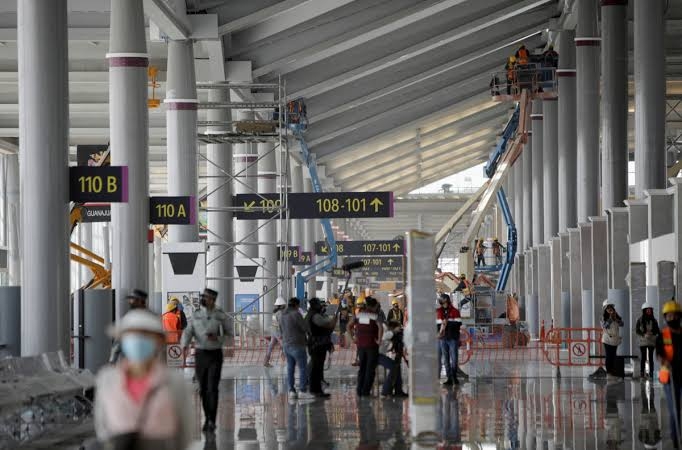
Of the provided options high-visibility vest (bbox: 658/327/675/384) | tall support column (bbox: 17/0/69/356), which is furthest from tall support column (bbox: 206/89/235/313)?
high-visibility vest (bbox: 658/327/675/384)

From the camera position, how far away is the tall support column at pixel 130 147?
27016mm

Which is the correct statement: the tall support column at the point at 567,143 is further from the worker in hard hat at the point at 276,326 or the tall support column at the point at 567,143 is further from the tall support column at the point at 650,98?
the worker in hard hat at the point at 276,326

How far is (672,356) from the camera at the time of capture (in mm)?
14422

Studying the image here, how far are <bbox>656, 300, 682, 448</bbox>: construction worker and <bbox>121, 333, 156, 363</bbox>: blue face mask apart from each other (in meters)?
8.51

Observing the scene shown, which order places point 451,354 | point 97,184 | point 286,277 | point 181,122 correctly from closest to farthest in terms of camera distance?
point 97,184 < point 451,354 < point 181,122 < point 286,277

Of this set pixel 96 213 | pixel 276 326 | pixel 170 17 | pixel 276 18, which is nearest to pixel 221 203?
A: pixel 276 18

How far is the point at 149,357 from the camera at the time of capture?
22.7ft

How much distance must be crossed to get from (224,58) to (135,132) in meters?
11.3

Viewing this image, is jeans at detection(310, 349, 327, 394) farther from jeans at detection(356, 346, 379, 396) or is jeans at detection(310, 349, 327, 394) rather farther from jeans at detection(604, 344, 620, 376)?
jeans at detection(604, 344, 620, 376)

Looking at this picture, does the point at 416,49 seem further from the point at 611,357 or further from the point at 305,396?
the point at 305,396

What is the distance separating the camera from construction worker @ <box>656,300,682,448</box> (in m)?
14.4

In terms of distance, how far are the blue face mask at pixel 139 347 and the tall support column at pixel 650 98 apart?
1027 inches

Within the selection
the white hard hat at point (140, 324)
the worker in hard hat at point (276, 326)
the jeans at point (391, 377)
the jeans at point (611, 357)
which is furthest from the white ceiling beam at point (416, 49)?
the white hard hat at point (140, 324)

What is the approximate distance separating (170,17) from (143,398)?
25.9 m
